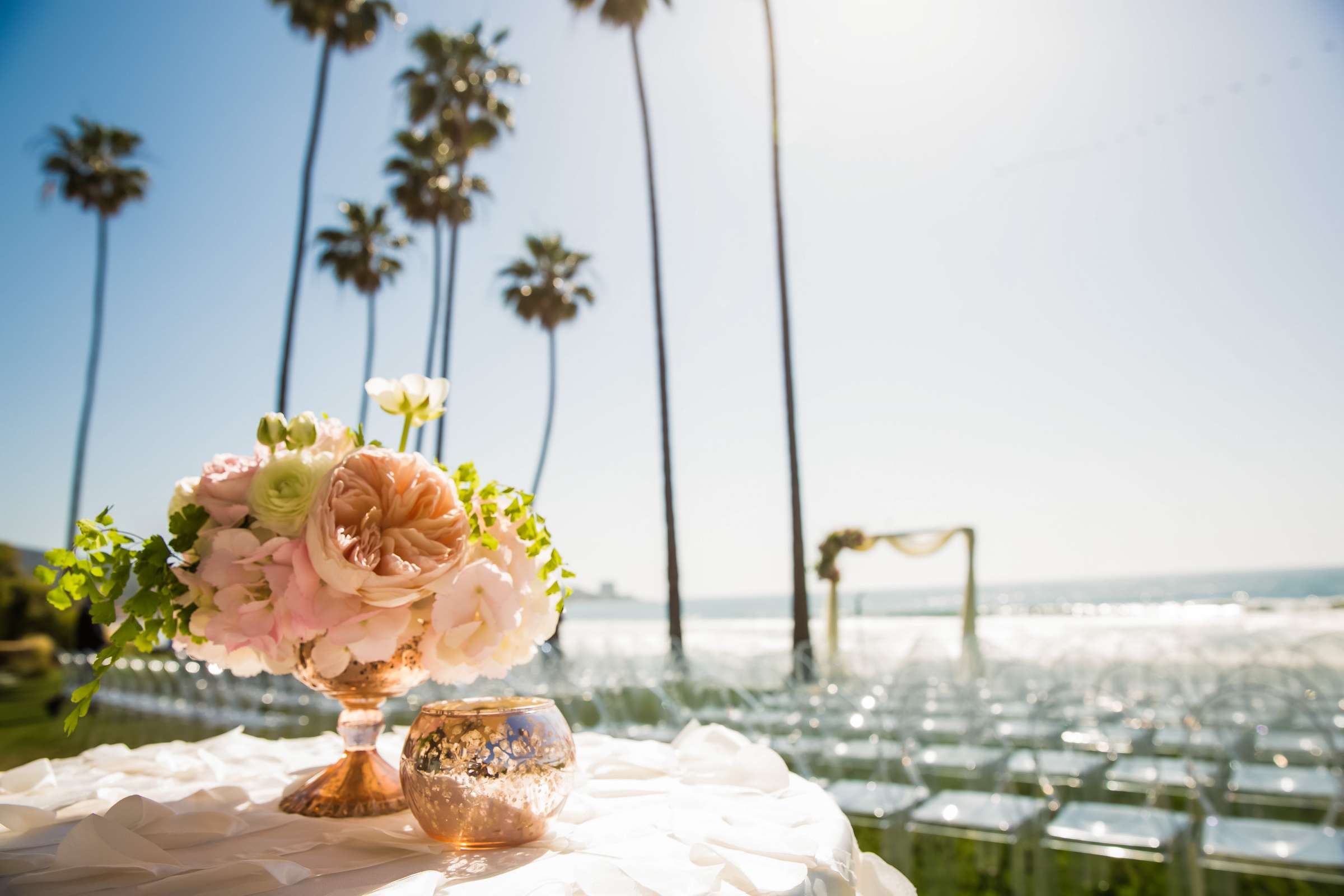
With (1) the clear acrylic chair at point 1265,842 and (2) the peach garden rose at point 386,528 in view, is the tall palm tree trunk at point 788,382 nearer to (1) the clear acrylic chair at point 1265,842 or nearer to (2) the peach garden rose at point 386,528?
(1) the clear acrylic chair at point 1265,842

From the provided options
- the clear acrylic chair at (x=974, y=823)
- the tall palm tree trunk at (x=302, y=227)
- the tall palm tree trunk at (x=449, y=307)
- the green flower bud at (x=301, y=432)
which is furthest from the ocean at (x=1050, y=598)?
the green flower bud at (x=301, y=432)

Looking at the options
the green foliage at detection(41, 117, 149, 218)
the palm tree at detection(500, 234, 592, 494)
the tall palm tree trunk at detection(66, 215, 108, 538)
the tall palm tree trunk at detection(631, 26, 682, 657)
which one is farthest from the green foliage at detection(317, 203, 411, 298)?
the tall palm tree trunk at detection(631, 26, 682, 657)

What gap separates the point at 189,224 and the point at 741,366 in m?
17.3

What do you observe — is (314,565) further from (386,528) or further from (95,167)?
(95,167)

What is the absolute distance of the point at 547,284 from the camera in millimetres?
20859

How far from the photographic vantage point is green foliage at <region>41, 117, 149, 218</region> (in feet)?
65.2

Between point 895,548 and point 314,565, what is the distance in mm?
11536

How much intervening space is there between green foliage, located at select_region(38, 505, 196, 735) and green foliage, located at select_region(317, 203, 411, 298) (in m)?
21.4

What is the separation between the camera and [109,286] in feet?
74.9

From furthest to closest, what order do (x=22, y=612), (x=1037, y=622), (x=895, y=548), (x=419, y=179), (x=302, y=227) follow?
(x=1037, y=622)
(x=22, y=612)
(x=419, y=179)
(x=302, y=227)
(x=895, y=548)

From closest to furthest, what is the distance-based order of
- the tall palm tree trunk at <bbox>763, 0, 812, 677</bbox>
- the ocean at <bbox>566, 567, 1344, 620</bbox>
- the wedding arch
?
the wedding arch < the tall palm tree trunk at <bbox>763, 0, 812, 677</bbox> < the ocean at <bbox>566, 567, 1344, 620</bbox>

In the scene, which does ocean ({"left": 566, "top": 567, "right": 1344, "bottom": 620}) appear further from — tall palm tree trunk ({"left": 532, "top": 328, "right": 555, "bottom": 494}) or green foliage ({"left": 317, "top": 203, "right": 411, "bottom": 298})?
green foliage ({"left": 317, "top": 203, "right": 411, "bottom": 298})

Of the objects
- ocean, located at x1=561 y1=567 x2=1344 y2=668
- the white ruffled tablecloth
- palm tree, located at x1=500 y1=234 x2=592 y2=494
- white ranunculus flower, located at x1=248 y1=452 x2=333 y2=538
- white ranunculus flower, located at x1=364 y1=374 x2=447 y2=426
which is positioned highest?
palm tree, located at x1=500 y1=234 x2=592 y2=494

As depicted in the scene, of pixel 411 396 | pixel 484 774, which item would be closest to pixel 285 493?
pixel 411 396
